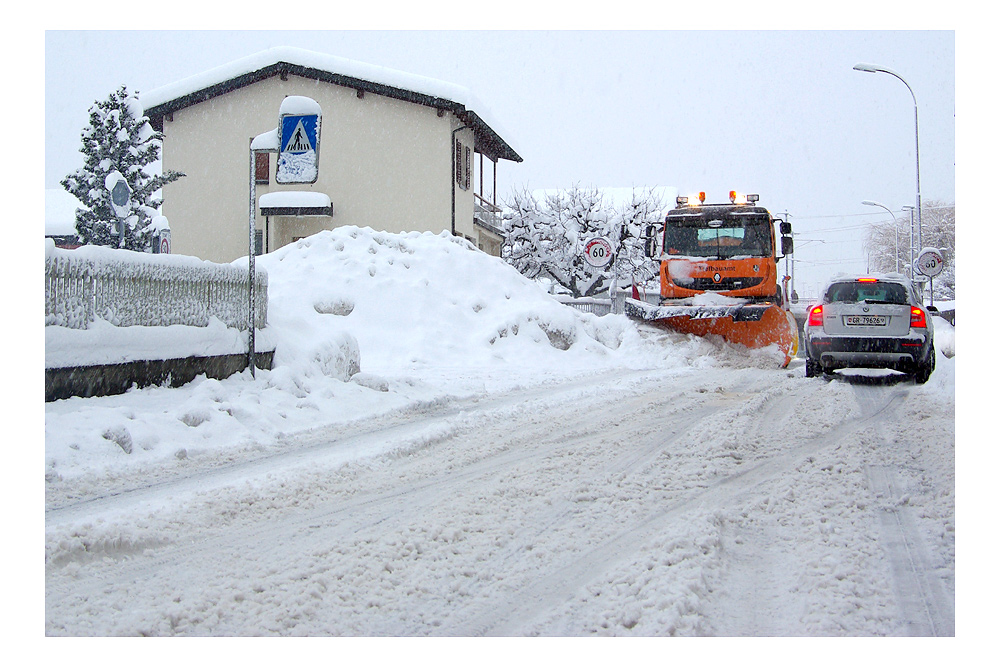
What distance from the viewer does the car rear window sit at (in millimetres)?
11117

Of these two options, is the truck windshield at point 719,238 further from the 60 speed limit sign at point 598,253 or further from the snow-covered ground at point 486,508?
the snow-covered ground at point 486,508

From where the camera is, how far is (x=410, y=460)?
5.81m

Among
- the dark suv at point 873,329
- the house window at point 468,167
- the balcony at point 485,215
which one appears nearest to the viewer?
the dark suv at point 873,329

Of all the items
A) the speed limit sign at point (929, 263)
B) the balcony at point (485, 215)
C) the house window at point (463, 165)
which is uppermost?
the house window at point (463, 165)

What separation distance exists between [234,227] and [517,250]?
19.0 metres

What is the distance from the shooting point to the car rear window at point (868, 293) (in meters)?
Result: 11.1

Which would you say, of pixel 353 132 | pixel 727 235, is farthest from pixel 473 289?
pixel 353 132

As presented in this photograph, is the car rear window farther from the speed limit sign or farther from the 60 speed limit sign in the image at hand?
the speed limit sign

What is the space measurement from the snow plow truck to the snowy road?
7.29 metres

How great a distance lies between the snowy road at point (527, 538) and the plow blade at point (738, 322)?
6.66 meters

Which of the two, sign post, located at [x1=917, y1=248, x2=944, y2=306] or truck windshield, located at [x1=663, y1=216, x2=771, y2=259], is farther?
sign post, located at [x1=917, y1=248, x2=944, y2=306]

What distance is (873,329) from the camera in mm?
11008

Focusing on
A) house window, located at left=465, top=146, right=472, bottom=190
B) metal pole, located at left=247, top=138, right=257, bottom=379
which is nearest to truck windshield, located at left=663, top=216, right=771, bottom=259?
metal pole, located at left=247, top=138, right=257, bottom=379

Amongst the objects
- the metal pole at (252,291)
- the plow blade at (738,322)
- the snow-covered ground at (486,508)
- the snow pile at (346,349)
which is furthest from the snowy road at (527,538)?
the plow blade at (738,322)
